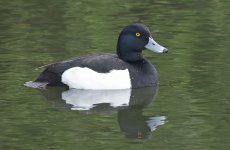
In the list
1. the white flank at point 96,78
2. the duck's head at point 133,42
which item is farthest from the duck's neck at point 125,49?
the white flank at point 96,78

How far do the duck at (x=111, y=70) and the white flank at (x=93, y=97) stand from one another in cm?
13

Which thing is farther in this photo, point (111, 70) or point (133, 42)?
point (133, 42)

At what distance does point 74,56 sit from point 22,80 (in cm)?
159

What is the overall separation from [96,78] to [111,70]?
10.6 inches

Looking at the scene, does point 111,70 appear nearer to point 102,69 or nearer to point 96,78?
point 102,69

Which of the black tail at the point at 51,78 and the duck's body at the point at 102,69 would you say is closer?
the duck's body at the point at 102,69

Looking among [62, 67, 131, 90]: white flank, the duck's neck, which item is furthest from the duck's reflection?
the duck's neck

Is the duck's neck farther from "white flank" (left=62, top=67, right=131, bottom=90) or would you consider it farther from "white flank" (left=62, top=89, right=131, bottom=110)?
"white flank" (left=62, top=89, right=131, bottom=110)

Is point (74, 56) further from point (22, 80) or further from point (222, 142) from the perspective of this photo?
point (222, 142)

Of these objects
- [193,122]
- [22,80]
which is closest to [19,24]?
[22,80]

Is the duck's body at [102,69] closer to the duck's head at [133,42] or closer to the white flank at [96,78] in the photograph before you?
the white flank at [96,78]

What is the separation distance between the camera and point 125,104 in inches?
557

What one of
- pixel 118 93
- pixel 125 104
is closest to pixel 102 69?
pixel 118 93

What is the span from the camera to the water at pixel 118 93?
12.3 metres
